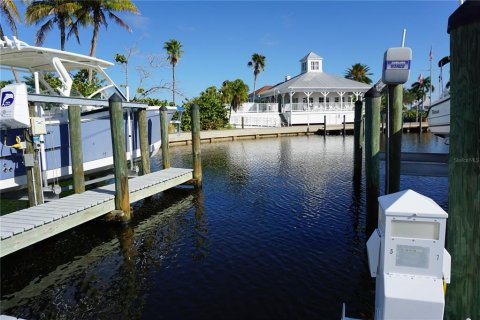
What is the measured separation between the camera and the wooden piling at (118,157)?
350 inches

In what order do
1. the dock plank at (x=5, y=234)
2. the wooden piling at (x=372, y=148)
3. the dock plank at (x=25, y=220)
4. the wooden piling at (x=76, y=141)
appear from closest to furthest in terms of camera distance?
the dock plank at (x=5, y=234) < the dock plank at (x=25, y=220) < the wooden piling at (x=372, y=148) < the wooden piling at (x=76, y=141)

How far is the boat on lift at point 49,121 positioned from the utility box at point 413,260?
816cm

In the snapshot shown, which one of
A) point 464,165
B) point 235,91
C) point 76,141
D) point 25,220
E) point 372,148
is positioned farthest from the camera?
point 235,91

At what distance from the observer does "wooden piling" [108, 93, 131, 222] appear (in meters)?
8.89

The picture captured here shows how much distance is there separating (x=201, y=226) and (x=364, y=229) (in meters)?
4.19

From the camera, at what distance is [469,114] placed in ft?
9.45

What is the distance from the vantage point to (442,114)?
1136 centimetres

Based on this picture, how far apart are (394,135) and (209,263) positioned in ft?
14.2

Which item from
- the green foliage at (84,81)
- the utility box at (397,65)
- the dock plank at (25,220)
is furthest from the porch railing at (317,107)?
the dock plank at (25,220)

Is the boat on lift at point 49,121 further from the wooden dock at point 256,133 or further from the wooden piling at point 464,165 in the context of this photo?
the wooden dock at point 256,133

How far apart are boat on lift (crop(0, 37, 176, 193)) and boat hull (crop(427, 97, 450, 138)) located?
10002 millimetres

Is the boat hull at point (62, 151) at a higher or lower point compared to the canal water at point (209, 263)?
higher

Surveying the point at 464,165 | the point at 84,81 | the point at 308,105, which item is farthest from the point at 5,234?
A: the point at 308,105

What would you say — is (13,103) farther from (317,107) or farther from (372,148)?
(317,107)
